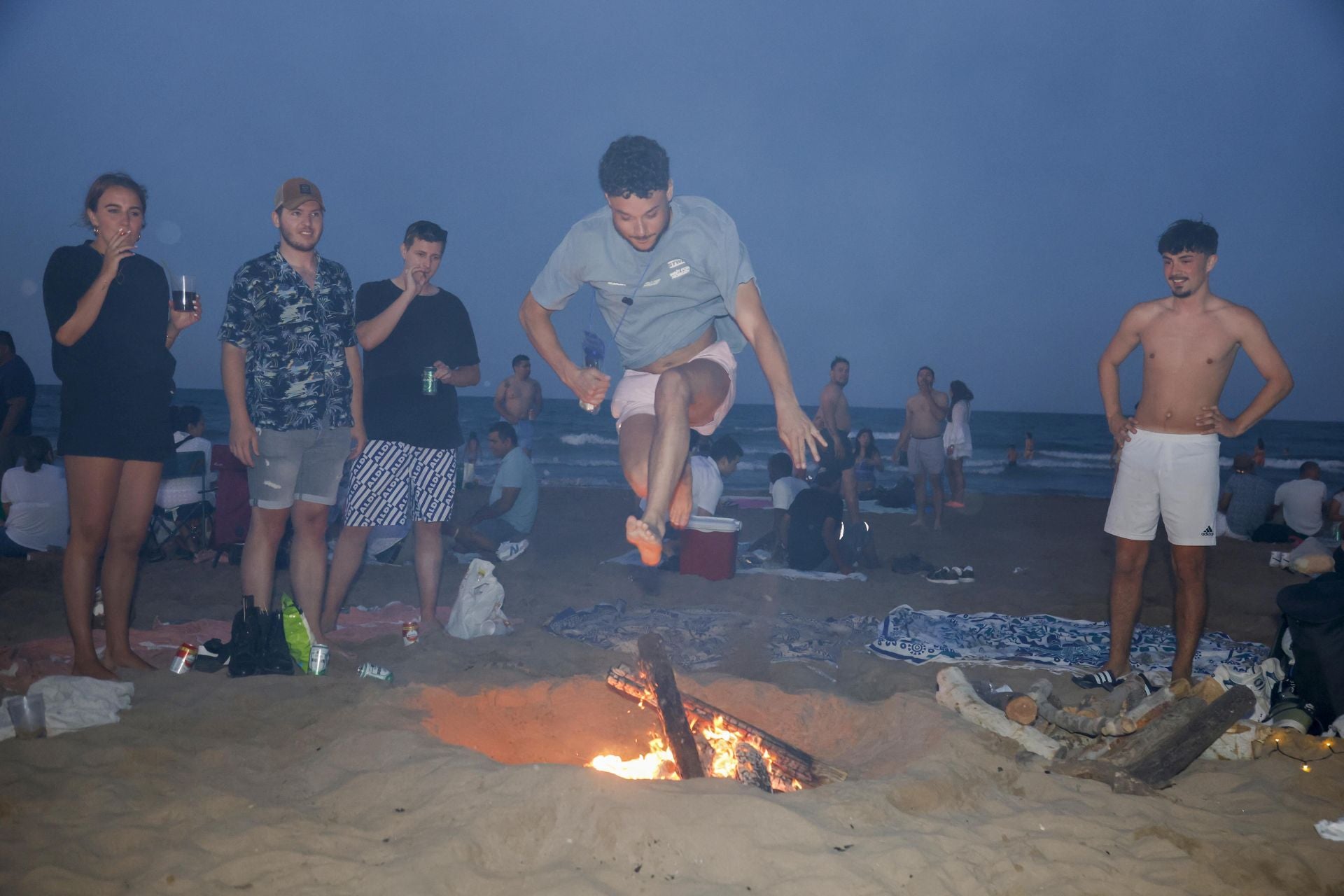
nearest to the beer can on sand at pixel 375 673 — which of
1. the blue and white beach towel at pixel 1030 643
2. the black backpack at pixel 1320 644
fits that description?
the blue and white beach towel at pixel 1030 643

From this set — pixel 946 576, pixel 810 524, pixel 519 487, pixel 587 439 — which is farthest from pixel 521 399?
pixel 587 439

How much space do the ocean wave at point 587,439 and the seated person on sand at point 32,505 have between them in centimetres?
1651

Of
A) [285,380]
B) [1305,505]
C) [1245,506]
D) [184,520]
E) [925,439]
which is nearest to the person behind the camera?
[285,380]

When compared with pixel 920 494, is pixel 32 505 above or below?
below

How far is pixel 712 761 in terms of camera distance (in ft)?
9.61

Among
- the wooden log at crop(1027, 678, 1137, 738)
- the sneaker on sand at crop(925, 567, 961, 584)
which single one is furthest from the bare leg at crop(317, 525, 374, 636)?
the sneaker on sand at crop(925, 567, 961, 584)

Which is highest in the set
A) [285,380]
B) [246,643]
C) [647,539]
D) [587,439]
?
[285,380]

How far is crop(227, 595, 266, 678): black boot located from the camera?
340 cm

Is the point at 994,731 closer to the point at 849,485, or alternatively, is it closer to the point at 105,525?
the point at 105,525

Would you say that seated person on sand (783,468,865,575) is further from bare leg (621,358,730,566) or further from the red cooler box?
bare leg (621,358,730,566)

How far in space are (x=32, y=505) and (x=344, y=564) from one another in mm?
2984

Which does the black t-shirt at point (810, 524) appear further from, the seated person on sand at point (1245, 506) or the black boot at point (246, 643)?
the seated person on sand at point (1245, 506)

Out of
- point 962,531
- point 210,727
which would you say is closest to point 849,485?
point 962,531

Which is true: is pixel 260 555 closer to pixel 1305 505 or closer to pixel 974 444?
pixel 1305 505
